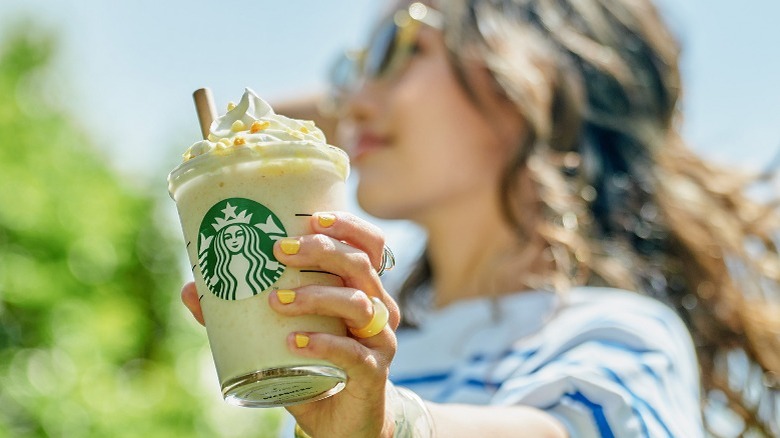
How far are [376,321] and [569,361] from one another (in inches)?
29.6

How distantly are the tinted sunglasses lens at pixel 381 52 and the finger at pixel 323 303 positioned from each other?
1712 mm

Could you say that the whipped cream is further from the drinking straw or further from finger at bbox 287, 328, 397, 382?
finger at bbox 287, 328, 397, 382

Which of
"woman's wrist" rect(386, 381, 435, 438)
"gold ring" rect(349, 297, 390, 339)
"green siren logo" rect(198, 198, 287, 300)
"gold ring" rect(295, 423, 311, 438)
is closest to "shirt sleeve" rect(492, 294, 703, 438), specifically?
"woman's wrist" rect(386, 381, 435, 438)

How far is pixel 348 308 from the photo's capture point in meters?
1.32

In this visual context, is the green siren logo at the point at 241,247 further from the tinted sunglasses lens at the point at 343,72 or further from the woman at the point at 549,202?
the tinted sunglasses lens at the point at 343,72

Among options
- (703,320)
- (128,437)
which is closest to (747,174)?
(703,320)

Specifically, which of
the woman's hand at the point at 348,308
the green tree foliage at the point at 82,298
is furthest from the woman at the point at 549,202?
the green tree foliage at the point at 82,298

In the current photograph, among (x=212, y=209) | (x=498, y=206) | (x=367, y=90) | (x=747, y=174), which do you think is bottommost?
(x=747, y=174)

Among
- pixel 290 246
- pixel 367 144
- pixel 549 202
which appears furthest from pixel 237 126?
pixel 549 202

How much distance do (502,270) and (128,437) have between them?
4.72m

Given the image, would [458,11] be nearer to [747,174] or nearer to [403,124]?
[403,124]

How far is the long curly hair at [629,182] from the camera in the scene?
9.38 ft

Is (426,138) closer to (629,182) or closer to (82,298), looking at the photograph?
(629,182)

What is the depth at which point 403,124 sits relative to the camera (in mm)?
2740
